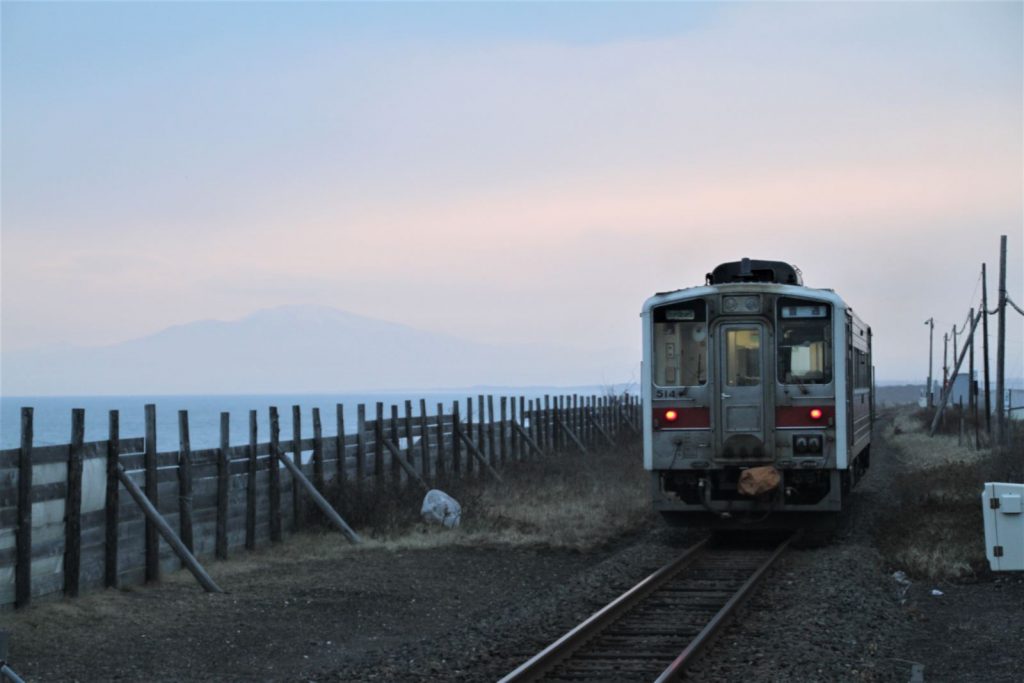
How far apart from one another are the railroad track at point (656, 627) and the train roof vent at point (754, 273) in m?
4.03

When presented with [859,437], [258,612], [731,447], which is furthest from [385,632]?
[859,437]

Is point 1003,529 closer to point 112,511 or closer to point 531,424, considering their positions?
point 112,511

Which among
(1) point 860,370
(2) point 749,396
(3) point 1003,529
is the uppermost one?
(1) point 860,370

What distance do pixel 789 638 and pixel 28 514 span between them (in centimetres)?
652

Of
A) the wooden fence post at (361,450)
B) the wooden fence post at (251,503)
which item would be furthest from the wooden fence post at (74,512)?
the wooden fence post at (361,450)

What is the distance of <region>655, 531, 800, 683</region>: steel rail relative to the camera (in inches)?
332

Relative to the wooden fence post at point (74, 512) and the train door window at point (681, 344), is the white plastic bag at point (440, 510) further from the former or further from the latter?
the wooden fence post at point (74, 512)

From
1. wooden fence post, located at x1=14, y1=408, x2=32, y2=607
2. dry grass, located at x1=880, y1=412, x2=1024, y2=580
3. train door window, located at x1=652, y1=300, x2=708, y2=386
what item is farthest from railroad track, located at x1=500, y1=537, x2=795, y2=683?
wooden fence post, located at x1=14, y1=408, x2=32, y2=607

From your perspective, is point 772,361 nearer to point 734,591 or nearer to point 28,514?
point 734,591

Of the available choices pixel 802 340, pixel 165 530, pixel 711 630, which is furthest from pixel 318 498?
pixel 711 630

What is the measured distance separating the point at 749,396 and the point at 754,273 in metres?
2.46

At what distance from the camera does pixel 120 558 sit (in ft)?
41.0

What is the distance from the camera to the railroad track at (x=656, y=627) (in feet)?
28.8

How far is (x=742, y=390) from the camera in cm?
1556
